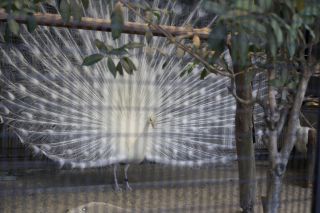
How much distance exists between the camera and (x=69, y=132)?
4.48 meters

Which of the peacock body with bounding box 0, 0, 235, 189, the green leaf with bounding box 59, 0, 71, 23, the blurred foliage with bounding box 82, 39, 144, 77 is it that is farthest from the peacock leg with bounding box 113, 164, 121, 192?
the green leaf with bounding box 59, 0, 71, 23

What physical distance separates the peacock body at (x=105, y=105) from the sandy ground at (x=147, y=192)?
10.9 inches

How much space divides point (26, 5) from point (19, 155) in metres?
2.24

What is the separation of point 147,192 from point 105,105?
38.6 inches

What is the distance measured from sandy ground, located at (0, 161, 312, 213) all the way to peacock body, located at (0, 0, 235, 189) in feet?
0.90

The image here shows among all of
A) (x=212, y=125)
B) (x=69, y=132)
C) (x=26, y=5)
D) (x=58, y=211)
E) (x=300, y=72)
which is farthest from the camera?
(x=212, y=125)

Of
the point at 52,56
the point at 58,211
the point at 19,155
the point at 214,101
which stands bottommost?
the point at 58,211

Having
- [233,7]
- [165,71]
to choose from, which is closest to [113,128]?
[165,71]

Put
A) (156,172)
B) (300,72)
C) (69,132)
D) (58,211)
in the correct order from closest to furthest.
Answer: (300,72), (58,211), (156,172), (69,132)

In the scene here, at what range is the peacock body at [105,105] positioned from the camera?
13.5ft

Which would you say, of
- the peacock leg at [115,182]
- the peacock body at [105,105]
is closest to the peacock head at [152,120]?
the peacock body at [105,105]

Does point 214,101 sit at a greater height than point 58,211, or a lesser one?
greater

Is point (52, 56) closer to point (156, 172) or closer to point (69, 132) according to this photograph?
point (69, 132)

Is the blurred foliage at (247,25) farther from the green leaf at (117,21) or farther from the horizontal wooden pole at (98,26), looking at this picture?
the horizontal wooden pole at (98,26)
